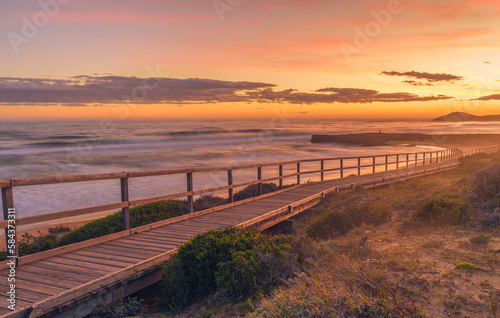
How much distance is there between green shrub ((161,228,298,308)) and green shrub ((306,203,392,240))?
319 centimetres

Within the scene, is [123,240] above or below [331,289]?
below

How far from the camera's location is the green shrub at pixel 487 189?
800cm

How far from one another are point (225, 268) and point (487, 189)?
759cm

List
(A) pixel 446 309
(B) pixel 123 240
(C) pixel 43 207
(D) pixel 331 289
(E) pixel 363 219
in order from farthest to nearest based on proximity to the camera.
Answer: (C) pixel 43 207, (E) pixel 363 219, (B) pixel 123 240, (A) pixel 446 309, (D) pixel 331 289

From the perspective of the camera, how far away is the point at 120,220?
866 centimetres

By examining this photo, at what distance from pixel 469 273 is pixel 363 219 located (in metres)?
4.03

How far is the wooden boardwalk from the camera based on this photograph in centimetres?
412

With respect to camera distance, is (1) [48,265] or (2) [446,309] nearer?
(2) [446,309]

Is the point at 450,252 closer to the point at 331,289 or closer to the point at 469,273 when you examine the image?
the point at 469,273

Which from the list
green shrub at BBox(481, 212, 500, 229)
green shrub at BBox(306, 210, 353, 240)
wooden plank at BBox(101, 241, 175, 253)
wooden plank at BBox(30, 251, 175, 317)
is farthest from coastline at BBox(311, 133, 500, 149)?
wooden plank at BBox(30, 251, 175, 317)

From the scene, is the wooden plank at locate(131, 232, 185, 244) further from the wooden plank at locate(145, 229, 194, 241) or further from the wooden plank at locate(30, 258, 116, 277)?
the wooden plank at locate(30, 258, 116, 277)

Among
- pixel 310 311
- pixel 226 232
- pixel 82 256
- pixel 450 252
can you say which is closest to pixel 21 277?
pixel 82 256

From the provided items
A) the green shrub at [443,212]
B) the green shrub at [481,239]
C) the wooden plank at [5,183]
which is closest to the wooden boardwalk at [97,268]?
the wooden plank at [5,183]

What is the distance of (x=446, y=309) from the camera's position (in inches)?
146
